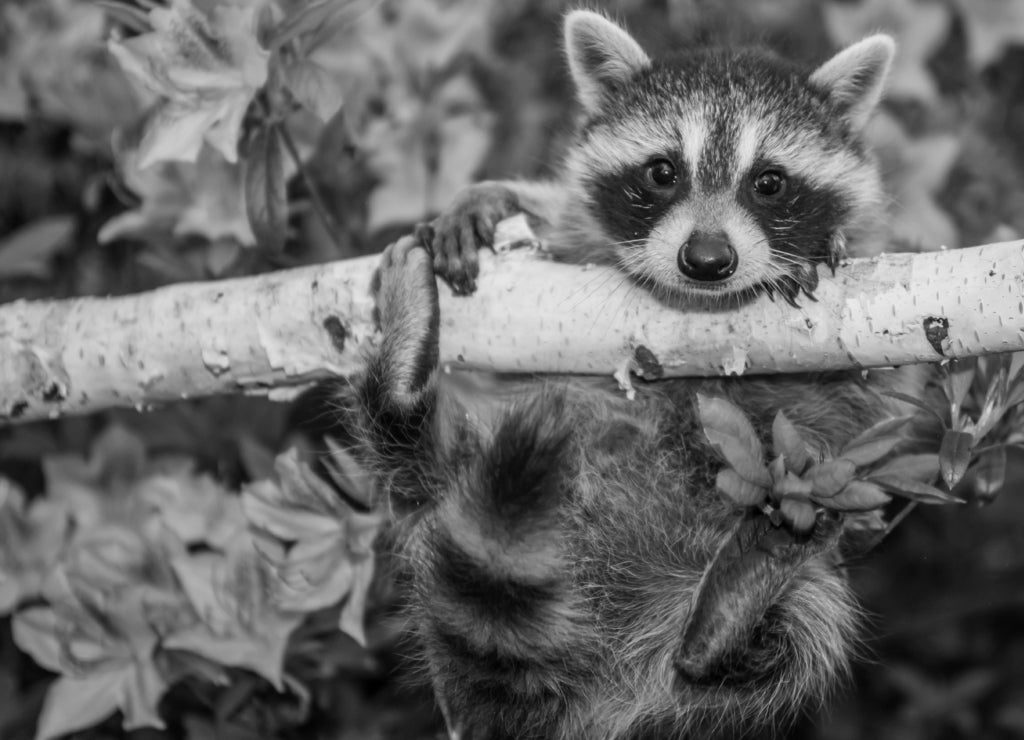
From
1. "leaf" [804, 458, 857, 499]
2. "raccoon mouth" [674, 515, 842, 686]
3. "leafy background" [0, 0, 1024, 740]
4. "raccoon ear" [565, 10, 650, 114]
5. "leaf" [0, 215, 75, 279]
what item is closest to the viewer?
"leaf" [804, 458, 857, 499]

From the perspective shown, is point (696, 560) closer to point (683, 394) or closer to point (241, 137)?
point (683, 394)

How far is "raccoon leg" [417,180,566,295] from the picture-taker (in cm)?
247

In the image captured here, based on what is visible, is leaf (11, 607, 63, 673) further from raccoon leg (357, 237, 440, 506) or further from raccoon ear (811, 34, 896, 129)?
raccoon ear (811, 34, 896, 129)

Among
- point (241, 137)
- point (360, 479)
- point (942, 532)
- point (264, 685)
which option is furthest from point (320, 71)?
point (942, 532)

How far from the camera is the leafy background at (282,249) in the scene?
2504mm

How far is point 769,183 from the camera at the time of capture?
266 centimetres

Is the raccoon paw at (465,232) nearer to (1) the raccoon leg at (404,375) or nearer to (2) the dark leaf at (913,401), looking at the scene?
(1) the raccoon leg at (404,375)

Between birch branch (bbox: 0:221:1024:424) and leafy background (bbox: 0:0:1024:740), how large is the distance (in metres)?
0.20

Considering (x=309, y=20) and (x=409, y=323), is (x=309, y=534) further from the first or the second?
(x=309, y=20)

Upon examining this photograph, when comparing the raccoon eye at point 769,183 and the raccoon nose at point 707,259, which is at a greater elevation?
the raccoon eye at point 769,183

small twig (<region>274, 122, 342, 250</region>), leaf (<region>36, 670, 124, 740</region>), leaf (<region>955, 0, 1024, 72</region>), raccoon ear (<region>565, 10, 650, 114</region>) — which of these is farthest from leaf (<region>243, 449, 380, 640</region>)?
leaf (<region>955, 0, 1024, 72</region>)

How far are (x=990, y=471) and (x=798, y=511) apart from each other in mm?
482

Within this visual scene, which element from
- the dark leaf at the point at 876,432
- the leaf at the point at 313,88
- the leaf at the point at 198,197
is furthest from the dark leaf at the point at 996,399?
the leaf at the point at 198,197

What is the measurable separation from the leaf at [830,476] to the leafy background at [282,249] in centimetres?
64
